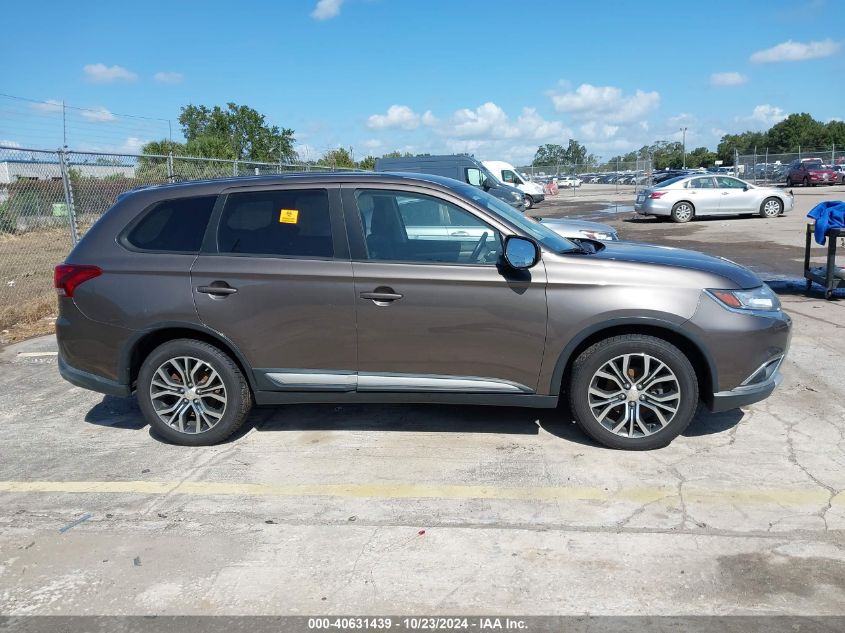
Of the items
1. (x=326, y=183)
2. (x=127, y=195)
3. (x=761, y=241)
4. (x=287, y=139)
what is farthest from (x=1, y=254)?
(x=287, y=139)

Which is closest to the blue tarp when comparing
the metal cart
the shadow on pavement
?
the metal cart

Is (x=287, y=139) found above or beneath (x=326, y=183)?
above

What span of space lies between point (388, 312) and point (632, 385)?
5.43 ft

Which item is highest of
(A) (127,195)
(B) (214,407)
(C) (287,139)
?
(C) (287,139)

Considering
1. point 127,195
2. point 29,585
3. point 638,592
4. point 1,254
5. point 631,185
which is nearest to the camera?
point 638,592

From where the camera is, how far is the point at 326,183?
189 inches

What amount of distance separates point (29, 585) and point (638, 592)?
288 cm

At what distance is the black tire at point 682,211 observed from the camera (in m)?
22.2

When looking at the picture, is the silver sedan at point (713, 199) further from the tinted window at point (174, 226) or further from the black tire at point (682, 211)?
the tinted window at point (174, 226)

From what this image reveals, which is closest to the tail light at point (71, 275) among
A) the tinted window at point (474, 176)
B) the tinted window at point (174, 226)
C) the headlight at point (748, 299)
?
the tinted window at point (174, 226)

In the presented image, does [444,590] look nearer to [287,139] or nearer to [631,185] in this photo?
[287,139]

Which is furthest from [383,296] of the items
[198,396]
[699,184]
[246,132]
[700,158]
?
[700,158]

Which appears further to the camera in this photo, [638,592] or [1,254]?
[1,254]

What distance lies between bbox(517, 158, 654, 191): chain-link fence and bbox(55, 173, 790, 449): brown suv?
5131 cm
